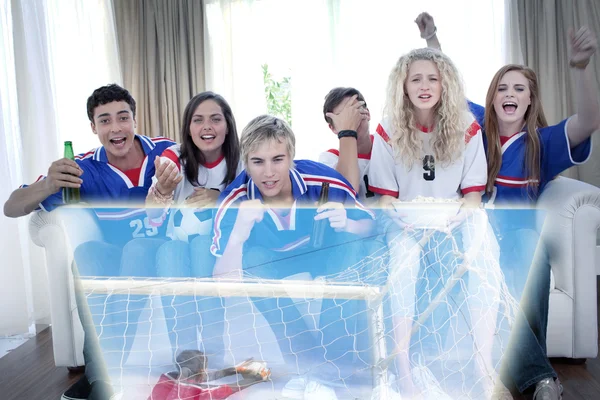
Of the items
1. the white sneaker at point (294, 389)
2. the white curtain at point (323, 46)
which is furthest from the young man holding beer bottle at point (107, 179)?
the white curtain at point (323, 46)

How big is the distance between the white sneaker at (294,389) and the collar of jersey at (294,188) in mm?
608

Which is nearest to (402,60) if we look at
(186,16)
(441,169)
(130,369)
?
(441,169)

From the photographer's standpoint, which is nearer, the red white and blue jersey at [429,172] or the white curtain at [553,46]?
the red white and blue jersey at [429,172]

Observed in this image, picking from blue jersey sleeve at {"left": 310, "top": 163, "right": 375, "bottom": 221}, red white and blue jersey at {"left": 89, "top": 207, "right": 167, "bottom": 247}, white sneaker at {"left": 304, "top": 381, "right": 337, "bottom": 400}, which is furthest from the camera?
red white and blue jersey at {"left": 89, "top": 207, "right": 167, "bottom": 247}

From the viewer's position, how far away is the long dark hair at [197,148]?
6.48ft

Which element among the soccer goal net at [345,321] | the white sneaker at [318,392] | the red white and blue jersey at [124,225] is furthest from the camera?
the red white and blue jersey at [124,225]

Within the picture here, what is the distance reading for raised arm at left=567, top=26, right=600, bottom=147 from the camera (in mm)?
1642

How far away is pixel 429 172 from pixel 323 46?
80.2 inches

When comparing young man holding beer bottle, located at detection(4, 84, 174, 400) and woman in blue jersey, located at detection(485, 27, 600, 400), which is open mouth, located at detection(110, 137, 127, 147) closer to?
young man holding beer bottle, located at detection(4, 84, 174, 400)

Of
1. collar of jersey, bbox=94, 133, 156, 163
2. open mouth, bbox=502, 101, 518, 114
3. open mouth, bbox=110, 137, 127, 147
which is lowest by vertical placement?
collar of jersey, bbox=94, 133, 156, 163

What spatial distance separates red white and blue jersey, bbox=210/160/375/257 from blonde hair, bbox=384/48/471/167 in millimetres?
235

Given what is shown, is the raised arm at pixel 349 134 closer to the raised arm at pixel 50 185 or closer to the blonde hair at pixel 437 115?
the blonde hair at pixel 437 115

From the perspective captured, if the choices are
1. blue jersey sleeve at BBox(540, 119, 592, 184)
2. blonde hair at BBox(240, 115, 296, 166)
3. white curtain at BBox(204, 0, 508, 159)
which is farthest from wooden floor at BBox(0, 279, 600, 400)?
white curtain at BBox(204, 0, 508, 159)

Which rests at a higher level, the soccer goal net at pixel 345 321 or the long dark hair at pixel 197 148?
the long dark hair at pixel 197 148
